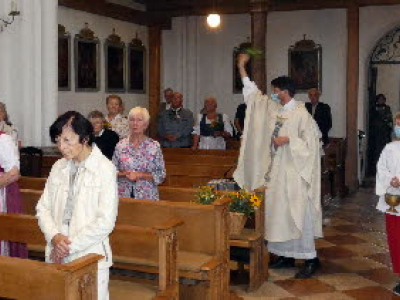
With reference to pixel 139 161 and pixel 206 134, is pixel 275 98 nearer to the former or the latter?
pixel 139 161

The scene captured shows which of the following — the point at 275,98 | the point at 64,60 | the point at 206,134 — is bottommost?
the point at 206,134

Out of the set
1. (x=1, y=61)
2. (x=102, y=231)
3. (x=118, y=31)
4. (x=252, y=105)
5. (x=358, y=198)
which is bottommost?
(x=358, y=198)

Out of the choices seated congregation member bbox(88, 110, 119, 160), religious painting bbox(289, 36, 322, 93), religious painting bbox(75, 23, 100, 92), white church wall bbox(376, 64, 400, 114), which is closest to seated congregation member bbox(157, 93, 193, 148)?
religious painting bbox(75, 23, 100, 92)

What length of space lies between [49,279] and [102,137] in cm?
342

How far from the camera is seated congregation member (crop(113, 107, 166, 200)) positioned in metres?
5.68

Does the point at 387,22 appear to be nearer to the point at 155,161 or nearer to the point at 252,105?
the point at 252,105

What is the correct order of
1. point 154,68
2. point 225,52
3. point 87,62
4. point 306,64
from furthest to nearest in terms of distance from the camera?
point 225,52
point 154,68
point 306,64
point 87,62

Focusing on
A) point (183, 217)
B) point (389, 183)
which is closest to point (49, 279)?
point (183, 217)

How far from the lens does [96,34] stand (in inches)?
Answer: 518

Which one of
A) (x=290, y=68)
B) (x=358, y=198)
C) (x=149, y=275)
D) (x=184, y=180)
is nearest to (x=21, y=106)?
(x=184, y=180)

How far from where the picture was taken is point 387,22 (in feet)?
46.6

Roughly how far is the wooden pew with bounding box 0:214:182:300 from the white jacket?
1.16 feet

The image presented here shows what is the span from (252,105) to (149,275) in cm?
256

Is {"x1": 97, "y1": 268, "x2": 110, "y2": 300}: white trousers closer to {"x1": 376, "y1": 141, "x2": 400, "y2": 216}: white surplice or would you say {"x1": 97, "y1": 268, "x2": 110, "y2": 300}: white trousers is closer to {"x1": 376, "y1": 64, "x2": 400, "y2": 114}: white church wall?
{"x1": 376, "y1": 141, "x2": 400, "y2": 216}: white surplice
